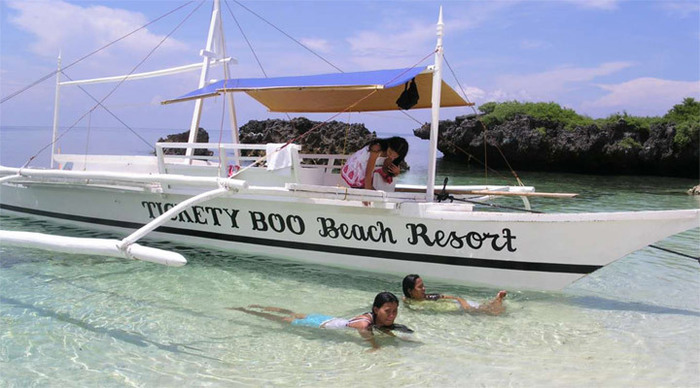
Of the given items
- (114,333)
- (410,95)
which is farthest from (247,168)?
(114,333)

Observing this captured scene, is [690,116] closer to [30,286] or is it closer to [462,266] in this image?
[462,266]

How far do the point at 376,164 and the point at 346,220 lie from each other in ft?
3.39

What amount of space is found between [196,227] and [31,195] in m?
4.60

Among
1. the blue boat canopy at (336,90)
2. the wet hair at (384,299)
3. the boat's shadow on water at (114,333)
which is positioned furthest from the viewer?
the blue boat canopy at (336,90)

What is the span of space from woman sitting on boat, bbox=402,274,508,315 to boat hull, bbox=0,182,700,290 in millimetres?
624

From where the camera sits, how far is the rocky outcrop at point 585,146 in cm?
3094

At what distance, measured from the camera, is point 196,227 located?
28.5 ft

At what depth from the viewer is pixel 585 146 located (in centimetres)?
3300

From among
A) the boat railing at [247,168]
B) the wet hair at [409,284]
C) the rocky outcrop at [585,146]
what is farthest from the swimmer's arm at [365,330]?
the rocky outcrop at [585,146]

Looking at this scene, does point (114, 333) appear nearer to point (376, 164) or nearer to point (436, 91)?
point (376, 164)

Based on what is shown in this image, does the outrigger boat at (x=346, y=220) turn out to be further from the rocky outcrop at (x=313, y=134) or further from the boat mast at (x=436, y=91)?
the rocky outcrop at (x=313, y=134)

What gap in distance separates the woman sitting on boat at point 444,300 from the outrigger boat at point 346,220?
0.63 m

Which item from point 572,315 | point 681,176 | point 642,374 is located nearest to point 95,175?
point 572,315

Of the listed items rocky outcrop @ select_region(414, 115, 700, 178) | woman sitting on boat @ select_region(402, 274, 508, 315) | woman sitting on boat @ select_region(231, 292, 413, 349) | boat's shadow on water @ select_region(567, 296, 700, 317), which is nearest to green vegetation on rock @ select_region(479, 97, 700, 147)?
rocky outcrop @ select_region(414, 115, 700, 178)
